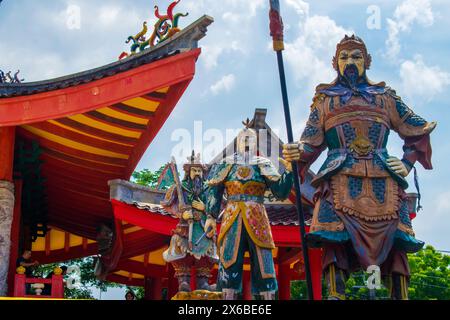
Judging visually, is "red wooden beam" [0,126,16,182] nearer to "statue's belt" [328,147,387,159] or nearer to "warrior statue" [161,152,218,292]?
"warrior statue" [161,152,218,292]

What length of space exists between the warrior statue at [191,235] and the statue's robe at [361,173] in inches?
89.9

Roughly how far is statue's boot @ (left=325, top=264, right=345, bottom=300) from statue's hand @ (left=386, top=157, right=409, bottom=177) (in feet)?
3.28

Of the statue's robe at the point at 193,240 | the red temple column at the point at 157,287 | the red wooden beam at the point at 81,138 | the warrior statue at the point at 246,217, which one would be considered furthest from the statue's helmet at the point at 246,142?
the red temple column at the point at 157,287

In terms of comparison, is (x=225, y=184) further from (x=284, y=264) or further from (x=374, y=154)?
(x=284, y=264)

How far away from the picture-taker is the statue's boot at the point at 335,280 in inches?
276

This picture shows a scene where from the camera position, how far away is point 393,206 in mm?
7152

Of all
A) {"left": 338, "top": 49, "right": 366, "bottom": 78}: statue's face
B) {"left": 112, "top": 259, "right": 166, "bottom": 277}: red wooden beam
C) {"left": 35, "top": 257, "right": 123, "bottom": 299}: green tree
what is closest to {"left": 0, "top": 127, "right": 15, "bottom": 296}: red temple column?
{"left": 338, "top": 49, "right": 366, "bottom": 78}: statue's face

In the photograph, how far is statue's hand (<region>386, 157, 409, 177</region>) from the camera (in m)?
7.26

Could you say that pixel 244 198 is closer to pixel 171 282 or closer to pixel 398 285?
pixel 398 285

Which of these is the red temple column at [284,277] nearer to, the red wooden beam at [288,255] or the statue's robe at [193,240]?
the red wooden beam at [288,255]

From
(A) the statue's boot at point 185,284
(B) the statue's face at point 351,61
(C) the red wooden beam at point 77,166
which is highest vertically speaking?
(C) the red wooden beam at point 77,166

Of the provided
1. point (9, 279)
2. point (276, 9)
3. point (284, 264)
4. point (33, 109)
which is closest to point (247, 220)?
point (276, 9)

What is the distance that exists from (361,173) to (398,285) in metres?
1.00

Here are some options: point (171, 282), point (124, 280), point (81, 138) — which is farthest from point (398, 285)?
point (124, 280)
